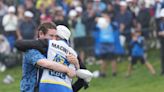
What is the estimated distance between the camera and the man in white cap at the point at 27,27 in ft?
57.6

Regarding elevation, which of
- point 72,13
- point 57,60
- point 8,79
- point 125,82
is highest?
point 57,60

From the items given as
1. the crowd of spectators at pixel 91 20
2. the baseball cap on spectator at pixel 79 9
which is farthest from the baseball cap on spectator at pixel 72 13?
the baseball cap on spectator at pixel 79 9

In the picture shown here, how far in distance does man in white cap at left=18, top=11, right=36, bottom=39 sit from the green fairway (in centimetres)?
120

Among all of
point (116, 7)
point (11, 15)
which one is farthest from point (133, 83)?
point (11, 15)

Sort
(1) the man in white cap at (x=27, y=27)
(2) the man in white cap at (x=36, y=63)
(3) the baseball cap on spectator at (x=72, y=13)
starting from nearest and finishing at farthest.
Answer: (2) the man in white cap at (x=36, y=63) < (1) the man in white cap at (x=27, y=27) < (3) the baseball cap on spectator at (x=72, y=13)

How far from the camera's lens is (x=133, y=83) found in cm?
1461

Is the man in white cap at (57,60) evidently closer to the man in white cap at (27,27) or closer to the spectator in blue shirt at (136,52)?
the spectator in blue shirt at (136,52)

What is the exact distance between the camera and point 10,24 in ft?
59.2

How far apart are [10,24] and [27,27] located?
72 cm

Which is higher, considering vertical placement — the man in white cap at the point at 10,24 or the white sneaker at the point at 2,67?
the man in white cap at the point at 10,24

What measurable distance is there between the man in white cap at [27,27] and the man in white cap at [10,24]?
268mm

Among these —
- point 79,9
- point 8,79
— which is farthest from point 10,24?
point 8,79

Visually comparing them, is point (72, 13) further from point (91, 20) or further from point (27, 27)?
point (27, 27)

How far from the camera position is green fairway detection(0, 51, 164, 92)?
45.6ft
